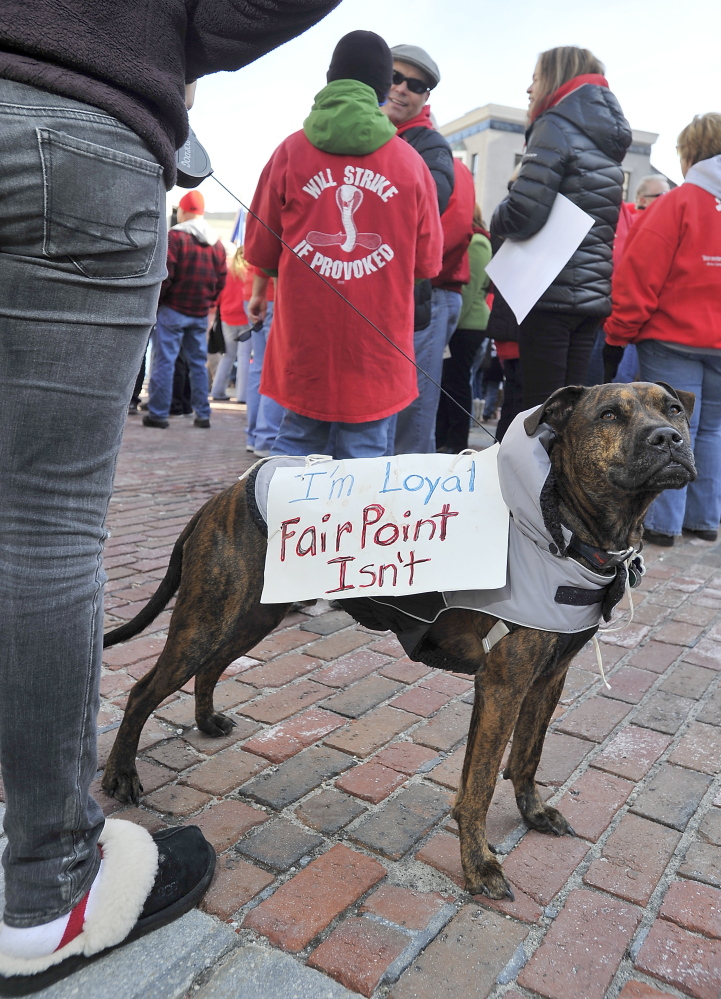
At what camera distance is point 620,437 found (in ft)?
6.72

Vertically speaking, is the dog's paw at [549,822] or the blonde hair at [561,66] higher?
the blonde hair at [561,66]

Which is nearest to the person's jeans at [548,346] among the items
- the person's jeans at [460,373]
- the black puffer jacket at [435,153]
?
the black puffer jacket at [435,153]

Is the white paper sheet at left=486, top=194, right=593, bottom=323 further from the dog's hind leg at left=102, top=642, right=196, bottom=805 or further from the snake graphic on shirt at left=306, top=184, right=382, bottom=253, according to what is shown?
the dog's hind leg at left=102, top=642, right=196, bottom=805

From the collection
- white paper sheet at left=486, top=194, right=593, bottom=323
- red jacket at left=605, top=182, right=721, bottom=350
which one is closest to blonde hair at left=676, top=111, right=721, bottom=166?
red jacket at left=605, top=182, right=721, bottom=350

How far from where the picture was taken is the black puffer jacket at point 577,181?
4469 millimetres

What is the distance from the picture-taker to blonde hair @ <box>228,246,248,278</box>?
372 inches

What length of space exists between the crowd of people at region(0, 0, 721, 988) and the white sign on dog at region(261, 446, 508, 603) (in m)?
0.69

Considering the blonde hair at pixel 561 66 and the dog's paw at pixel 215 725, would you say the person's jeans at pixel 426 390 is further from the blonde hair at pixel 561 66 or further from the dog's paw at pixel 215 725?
the dog's paw at pixel 215 725

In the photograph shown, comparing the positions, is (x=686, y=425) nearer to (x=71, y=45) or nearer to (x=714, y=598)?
(x=71, y=45)

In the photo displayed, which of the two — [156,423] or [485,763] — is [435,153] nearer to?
[485,763]

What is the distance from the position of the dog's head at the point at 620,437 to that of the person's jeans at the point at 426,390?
3337 mm

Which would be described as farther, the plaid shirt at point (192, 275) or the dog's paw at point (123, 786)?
the plaid shirt at point (192, 275)

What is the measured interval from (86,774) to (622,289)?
472cm

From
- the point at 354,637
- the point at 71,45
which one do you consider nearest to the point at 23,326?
the point at 71,45
